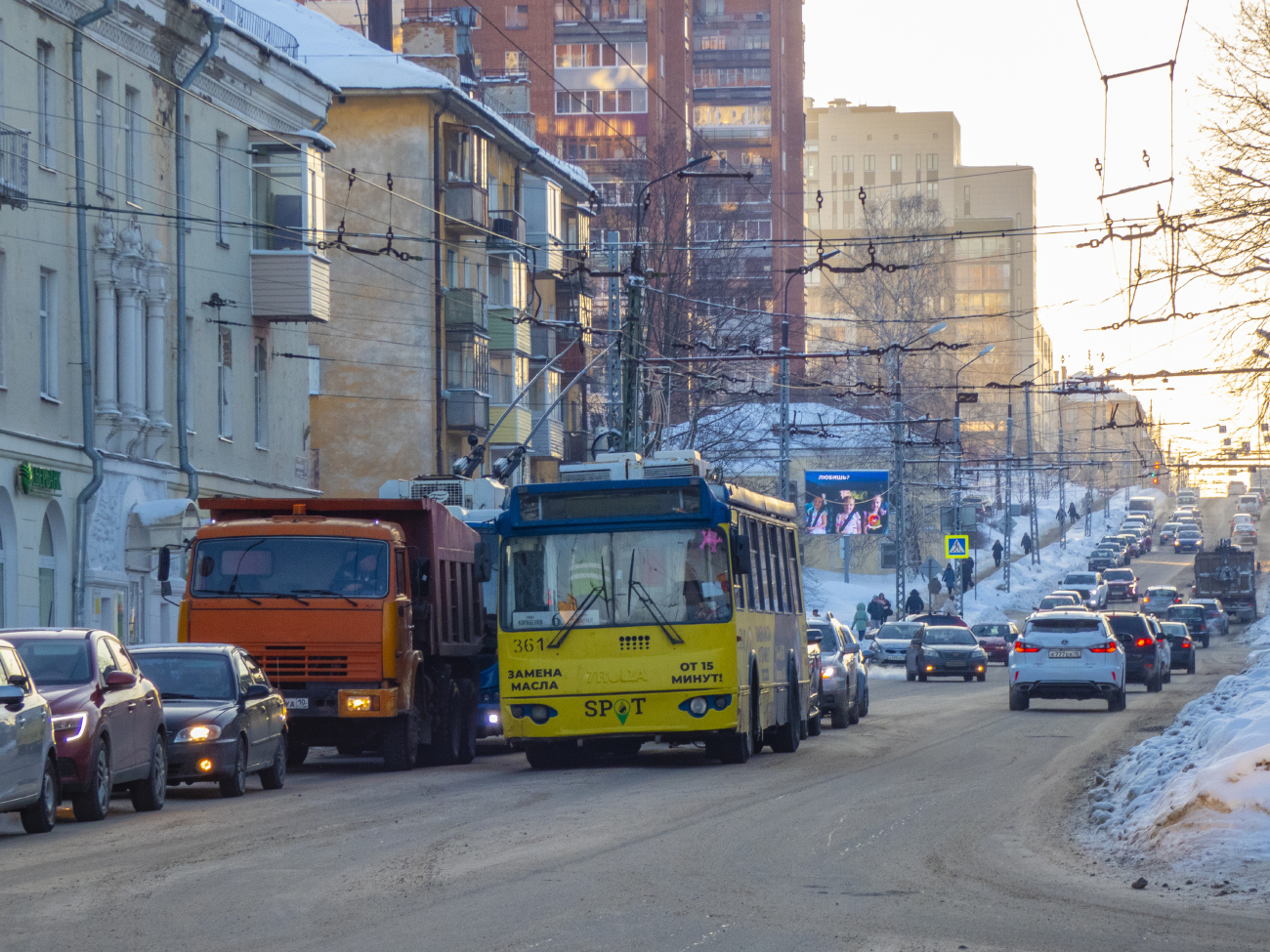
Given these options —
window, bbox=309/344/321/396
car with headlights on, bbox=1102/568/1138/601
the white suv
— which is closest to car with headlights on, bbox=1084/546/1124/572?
car with headlights on, bbox=1102/568/1138/601

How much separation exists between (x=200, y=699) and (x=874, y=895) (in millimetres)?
9288

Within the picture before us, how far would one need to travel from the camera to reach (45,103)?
104 feet

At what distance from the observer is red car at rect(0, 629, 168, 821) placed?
1554 centimetres

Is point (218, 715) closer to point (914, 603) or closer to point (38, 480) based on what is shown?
point (38, 480)

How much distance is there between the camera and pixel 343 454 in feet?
184

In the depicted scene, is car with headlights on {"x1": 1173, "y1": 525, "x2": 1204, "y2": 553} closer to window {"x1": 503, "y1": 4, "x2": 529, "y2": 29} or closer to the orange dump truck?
window {"x1": 503, "y1": 4, "x2": 529, "y2": 29}

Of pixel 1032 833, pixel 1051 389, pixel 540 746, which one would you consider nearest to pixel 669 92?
pixel 1051 389

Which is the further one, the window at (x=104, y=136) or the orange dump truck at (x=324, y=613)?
the window at (x=104, y=136)

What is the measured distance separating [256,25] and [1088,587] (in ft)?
181

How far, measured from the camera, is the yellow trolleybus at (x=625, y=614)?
20.8m

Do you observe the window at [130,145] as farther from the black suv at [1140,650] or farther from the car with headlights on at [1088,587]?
the car with headlights on at [1088,587]

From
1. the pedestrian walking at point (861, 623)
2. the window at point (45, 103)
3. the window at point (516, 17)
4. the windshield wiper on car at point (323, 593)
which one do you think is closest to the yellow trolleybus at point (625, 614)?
the windshield wiper on car at point (323, 593)

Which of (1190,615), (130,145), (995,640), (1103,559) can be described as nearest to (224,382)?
(130,145)

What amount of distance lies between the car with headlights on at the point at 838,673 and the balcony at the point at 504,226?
25824 millimetres
